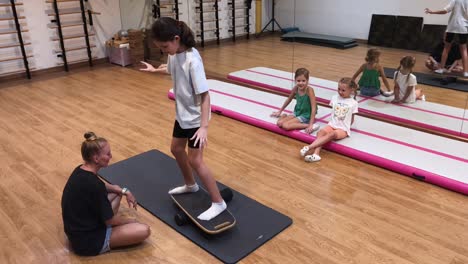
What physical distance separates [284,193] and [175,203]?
0.79 metres

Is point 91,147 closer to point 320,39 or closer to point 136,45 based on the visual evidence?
point 320,39

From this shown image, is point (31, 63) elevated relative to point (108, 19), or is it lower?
lower

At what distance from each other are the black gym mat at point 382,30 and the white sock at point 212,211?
2809 millimetres

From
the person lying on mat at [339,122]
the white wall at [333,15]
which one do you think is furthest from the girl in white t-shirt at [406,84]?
the person lying on mat at [339,122]

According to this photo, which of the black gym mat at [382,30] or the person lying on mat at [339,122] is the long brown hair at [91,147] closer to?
the person lying on mat at [339,122]

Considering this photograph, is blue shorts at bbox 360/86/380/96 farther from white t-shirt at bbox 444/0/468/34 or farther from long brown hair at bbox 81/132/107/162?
long brown hair at bbox 81/132/107/162

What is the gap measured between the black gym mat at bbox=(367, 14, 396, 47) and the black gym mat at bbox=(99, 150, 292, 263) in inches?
103

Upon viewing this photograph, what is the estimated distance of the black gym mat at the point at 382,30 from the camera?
Result: 4195 mm

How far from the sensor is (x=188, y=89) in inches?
87.6

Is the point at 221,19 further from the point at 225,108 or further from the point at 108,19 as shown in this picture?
the point at 225,108

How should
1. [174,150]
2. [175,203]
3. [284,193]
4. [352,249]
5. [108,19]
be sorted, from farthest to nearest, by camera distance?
[108,19]
[284,193]
[175,203]
[174,150]
[352,249]

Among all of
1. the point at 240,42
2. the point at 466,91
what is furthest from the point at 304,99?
the point at 240,42

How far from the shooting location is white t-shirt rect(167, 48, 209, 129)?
2174 millimetres

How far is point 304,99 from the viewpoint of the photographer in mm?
3779
